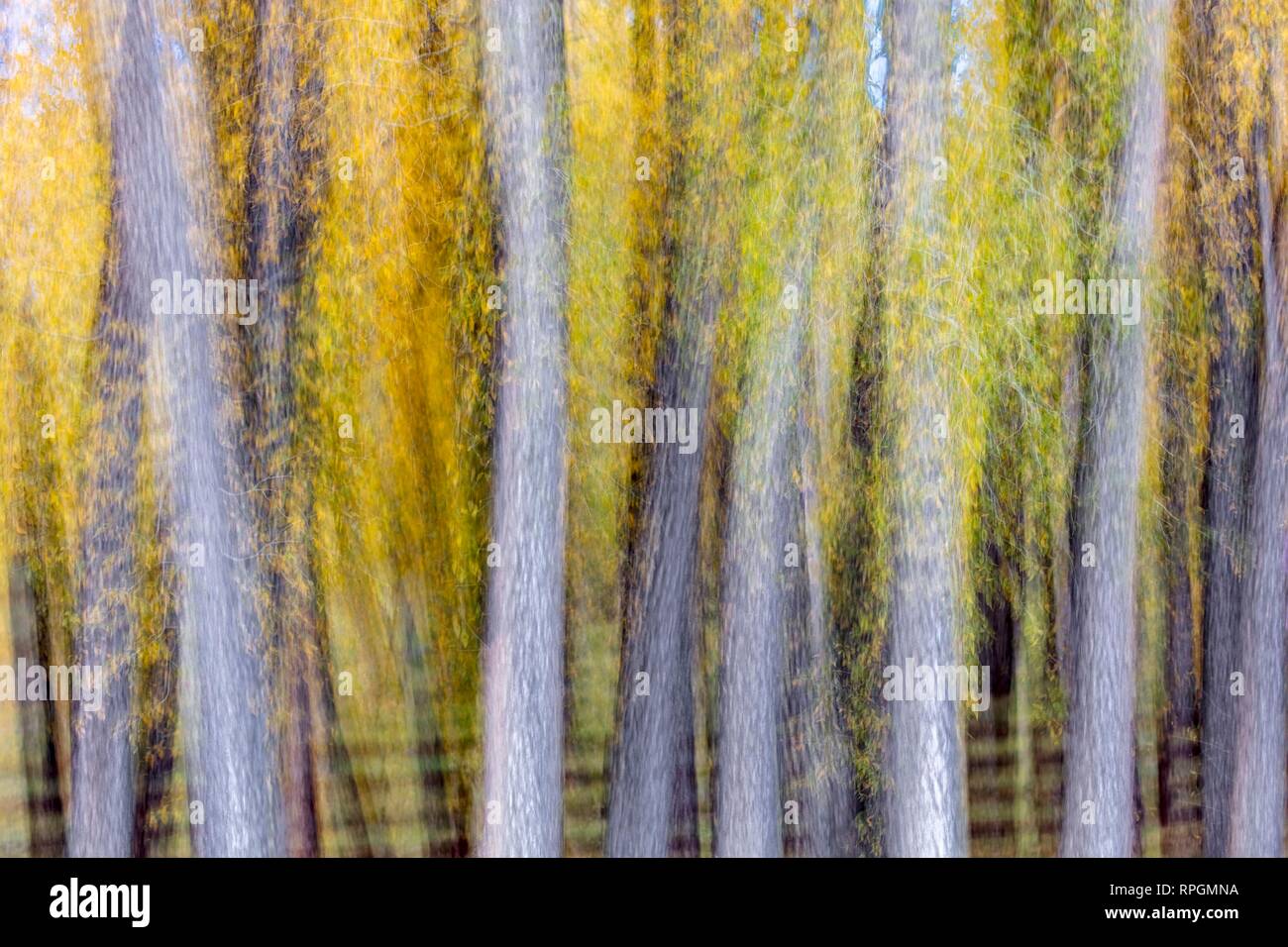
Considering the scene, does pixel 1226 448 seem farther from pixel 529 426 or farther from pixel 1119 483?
pixel 529 426

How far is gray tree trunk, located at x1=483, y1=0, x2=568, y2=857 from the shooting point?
347cm

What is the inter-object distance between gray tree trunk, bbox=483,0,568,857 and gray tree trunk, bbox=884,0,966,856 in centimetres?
114

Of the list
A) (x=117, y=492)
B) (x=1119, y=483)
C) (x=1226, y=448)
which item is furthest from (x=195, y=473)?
(x=1226, y=448)

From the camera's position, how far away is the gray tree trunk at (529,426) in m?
3.47

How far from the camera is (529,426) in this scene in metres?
3.48

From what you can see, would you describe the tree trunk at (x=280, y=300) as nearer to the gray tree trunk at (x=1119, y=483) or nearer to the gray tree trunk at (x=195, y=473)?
the gray tree trunk at (x=195, y=473)

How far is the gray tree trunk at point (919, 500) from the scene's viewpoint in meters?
3.50

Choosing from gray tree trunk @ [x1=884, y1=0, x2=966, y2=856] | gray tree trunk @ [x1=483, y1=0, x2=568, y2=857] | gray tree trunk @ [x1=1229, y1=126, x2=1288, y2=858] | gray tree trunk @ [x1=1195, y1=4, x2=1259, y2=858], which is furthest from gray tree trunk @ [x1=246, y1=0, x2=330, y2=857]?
gray tree trunk @ [x1=1229, y1=126, x2=1288, y2=858]

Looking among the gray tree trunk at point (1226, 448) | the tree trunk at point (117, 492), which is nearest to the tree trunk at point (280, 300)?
the tree trunk at point (117, 492)

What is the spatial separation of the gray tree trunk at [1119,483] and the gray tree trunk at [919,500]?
0.47 metres

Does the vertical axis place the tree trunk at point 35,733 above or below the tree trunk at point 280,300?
below

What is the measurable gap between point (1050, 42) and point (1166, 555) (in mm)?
1824

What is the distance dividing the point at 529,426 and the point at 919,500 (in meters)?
1.36

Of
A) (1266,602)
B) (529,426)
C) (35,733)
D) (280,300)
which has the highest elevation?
(280,300)
